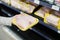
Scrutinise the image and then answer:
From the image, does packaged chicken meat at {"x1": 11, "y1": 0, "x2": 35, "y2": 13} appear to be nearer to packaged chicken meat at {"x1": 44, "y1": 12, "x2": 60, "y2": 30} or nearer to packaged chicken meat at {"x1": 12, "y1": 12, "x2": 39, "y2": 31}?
packaged chicken meat at {"x1": 12, "y1": 12, "x2": 39, "y2": 31}

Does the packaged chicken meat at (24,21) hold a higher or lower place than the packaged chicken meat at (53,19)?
lower

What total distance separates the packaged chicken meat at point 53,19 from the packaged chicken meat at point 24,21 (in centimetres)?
19

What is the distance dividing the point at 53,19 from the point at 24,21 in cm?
49

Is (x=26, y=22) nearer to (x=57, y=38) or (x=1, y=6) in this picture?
(x=57, y=38)

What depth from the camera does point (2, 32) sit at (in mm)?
2408

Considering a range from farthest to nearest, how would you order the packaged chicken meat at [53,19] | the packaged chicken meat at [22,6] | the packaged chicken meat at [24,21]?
1. the packaged chicken meat at [22,6]
2. the packaged chicken meat at [24,21]
3. the packaged chicken meat at [53,19]

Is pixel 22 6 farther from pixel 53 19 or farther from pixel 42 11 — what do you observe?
pixel 53 19

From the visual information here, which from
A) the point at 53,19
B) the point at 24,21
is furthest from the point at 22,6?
the point at 53,19

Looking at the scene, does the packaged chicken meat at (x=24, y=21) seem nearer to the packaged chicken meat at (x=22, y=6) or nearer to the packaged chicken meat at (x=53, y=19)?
the packaged chicken meat at (x=22, y=6)

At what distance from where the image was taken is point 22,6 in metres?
2.39

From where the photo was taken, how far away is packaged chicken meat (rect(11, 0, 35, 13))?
228 cm

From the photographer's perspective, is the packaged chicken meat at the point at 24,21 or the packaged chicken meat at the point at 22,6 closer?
the packaged chicken meat at the point at 24,21

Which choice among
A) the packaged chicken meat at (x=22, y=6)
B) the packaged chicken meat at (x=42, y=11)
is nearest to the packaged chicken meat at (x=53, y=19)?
the packaged chicken meat at (x=42, y=11)

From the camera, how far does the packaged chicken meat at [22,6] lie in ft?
7.49
